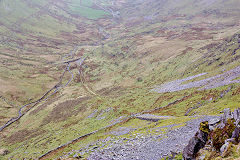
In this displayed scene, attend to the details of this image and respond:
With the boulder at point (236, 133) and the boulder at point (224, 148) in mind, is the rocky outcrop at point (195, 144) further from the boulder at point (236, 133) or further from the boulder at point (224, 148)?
the boulder at point (236, 133)

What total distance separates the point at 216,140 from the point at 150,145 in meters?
13.3

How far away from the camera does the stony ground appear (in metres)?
25.7

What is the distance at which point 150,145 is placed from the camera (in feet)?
94.1

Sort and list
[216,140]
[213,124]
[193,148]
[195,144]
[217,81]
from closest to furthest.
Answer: [216,140] < [193,148] < [195,144] < [213,124] < [217,81]

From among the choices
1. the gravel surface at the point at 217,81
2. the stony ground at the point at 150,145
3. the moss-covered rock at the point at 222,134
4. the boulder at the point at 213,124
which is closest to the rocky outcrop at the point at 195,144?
the boulder at the point at 213,124

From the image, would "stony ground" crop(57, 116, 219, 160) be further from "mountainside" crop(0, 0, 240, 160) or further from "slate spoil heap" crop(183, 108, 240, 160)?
"slate spoil heap" crop(183, 108, 240, 160)

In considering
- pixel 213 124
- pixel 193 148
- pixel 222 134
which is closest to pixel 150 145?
pixel 193 148

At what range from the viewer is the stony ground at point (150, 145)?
1013 inches

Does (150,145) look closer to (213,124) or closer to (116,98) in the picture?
(213,124)

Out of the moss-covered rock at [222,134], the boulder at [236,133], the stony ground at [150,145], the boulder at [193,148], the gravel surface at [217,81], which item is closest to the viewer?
the boulder at [236,133]

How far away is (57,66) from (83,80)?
177ft

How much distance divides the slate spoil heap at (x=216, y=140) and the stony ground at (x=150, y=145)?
4853 millimetres

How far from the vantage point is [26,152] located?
169ft

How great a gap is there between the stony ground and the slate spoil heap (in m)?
4.85
